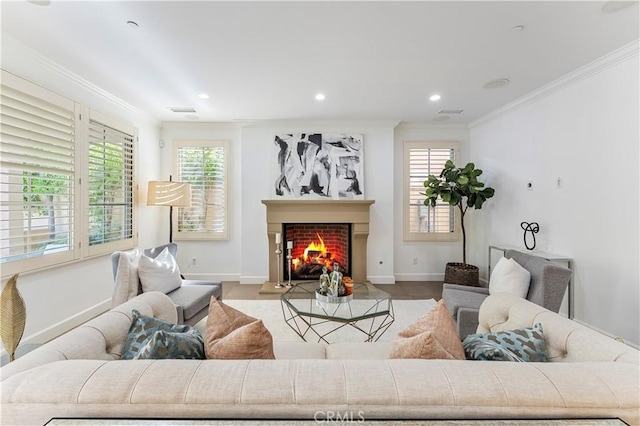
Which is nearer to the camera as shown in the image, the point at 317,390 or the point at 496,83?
the point at 317,390

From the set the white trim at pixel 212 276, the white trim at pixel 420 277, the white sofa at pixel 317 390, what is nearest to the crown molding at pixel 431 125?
the white trim at pixel 420 277

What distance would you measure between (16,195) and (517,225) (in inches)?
218

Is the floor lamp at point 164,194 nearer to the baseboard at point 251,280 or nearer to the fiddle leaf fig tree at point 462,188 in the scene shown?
the baseboard at point 251,280

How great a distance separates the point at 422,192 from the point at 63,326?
5.04 meters

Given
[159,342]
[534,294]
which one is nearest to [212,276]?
[159,342]

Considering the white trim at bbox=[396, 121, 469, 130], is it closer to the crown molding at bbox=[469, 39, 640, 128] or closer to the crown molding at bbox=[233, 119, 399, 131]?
the crown molding at bbox=[233, 119, 399, 131]

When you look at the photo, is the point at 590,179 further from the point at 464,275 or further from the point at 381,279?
the point at 381,279

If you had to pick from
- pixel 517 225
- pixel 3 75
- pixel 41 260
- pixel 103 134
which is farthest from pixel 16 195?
pixel 517 225

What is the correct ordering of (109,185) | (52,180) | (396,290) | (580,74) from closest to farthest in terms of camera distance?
1. (52,180)
2. (580,74)
3. (109,185)
4. (396,290)

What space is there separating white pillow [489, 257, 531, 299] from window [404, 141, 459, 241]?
7.98 ft

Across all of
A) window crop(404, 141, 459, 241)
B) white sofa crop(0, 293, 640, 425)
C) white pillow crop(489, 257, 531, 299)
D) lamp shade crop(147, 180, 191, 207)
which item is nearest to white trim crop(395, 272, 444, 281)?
window crop(404, 141, 459, 241)

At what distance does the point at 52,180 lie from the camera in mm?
2732

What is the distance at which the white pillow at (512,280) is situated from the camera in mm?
2336

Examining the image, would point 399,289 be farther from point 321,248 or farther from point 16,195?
point 16,195
